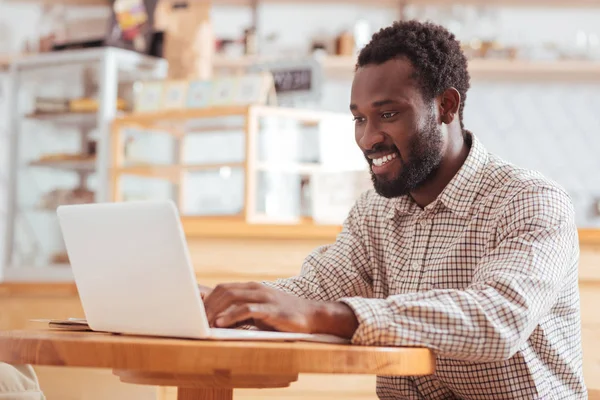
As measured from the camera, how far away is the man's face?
1647 millimetres

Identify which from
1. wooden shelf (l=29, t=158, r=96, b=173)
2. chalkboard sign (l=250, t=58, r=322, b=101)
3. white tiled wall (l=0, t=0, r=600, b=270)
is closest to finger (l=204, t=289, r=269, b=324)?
chalkboard sign (l=250, t=58, r=322, b=101)

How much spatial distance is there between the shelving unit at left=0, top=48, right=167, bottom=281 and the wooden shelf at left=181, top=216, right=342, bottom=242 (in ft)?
7.34

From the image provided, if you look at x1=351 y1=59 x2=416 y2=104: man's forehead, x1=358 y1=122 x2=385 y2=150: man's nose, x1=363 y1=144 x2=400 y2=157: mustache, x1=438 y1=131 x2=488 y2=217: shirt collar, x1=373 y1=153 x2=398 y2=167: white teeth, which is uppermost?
x1=351 y1=59 x2=416 y2=104: man's forehead

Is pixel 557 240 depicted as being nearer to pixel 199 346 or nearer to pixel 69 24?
pixel 199 346

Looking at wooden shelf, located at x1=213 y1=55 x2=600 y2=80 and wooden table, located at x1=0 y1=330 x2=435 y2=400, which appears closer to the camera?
wooden table, located at x1=0 y1=330 x2=435 y2=400

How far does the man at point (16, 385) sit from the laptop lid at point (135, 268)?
552 mm

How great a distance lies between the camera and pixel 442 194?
1.70 m

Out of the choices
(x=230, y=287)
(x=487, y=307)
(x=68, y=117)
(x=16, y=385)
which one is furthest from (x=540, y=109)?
(x=230, y=287)

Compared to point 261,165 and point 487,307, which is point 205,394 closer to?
point 487,307

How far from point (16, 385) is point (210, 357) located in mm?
922

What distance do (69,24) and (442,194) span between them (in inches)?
165

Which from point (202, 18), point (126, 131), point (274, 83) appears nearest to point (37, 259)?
point (126, 131)

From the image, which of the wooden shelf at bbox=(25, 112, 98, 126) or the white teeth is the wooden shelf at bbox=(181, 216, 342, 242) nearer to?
the white teeth

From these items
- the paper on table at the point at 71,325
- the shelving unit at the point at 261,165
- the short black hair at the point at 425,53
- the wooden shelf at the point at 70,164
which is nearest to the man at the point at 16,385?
the paper on table at the point at 71,325
